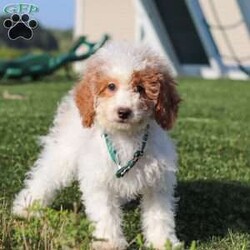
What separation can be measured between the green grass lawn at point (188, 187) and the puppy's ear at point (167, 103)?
2.11 feet

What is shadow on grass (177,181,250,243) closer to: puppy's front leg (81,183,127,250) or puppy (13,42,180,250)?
puppy (13,42,180,250)

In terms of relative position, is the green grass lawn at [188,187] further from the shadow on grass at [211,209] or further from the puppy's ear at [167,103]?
the puppy's ear at [167,103]

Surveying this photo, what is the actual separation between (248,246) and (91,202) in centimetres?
94

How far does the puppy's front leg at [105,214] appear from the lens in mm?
4027

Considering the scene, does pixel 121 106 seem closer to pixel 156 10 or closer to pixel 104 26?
pixel 156 10

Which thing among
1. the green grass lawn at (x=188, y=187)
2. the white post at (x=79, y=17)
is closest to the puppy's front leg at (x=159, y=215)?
the green grass lawn at (x=188, y=187)

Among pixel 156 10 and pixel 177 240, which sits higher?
pixel 177 240

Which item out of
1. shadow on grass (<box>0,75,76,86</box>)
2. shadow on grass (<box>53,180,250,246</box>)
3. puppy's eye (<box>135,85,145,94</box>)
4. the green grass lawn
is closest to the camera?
the green grass lawn

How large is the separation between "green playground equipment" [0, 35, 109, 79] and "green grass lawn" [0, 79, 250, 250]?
7368mm

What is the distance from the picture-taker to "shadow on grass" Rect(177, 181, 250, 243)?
15.6ft

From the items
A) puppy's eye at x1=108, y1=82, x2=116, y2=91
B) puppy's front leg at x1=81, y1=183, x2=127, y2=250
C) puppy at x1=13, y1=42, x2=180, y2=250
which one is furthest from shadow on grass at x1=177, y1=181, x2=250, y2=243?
puppy's eye at x1=108, y1=82, x2=116, y2=91

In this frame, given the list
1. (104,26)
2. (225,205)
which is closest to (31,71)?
(104,26)

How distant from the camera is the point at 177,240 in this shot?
14.0 feet

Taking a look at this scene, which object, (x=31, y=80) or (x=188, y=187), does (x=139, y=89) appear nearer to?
(x=188, y=187)
